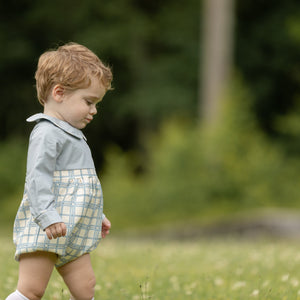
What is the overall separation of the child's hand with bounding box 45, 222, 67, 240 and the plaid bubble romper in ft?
0.08

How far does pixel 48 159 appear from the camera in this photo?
3.50m

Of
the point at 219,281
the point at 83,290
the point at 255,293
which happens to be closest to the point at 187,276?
the point at 219,281

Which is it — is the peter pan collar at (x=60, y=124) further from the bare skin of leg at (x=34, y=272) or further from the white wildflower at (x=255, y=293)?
the white wildflower at (x=255, y=293)

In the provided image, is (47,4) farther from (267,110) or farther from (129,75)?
(267,110)

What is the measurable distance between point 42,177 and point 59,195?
19cm

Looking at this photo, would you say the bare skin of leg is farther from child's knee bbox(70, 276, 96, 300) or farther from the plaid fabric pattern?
child's knee bbox(70, 276, 96, 300)

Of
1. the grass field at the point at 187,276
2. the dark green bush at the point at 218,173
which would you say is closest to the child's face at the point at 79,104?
the grass field at the point at 187,276

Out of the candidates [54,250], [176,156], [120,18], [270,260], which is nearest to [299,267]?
[270,260]

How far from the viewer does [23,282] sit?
3.54 metres

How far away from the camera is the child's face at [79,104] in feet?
12.2

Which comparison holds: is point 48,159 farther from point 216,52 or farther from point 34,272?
point 216,52

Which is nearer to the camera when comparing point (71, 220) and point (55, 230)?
point (55, 230)

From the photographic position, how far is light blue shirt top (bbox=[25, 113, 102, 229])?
3.40 meters

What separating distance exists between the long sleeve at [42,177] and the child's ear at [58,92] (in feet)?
0.77
